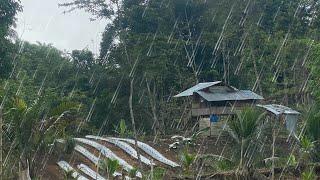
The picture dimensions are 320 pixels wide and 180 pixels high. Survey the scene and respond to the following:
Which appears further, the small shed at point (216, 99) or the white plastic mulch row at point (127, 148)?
the small shed at point (216, 99)

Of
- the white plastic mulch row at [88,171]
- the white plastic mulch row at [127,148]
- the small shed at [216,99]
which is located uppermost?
the small shed at [216,99]

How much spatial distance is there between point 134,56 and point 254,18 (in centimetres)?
799

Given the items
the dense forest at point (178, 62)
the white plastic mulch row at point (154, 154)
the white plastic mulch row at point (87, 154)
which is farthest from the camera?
the dense forest at point (178, 62)

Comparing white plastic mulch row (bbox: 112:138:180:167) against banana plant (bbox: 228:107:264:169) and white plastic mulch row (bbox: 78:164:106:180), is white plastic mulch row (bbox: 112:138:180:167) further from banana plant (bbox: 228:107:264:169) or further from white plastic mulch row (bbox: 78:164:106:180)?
banana plant (bbox: 228:107:264:169)

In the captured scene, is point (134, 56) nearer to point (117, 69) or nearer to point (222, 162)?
point (117, 69)

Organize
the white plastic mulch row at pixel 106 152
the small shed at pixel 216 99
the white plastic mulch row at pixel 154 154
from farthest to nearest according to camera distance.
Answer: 1. the small shed at pixel 216 99
2. the white plastic mulch row at pixel 154 154
3. the white plastic mulch row at pixel 106 152

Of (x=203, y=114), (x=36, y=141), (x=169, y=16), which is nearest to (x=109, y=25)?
(x=169, y=16)

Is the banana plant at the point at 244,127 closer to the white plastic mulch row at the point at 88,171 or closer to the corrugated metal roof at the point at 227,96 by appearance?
the white plastic mulch row at the point at 88,171

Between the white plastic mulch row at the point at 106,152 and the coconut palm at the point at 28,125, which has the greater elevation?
the coconut palm at the point at 28,125

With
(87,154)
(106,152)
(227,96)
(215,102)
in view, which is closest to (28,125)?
(87,154)

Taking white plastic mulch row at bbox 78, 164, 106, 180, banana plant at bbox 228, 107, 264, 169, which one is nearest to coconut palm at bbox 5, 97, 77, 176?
white plastic mulch row at bbox 78, 164, 106, 180

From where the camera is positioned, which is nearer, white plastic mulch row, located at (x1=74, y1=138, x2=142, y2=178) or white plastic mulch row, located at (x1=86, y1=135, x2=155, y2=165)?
white plastic mulch row, located at (x1=74, y1=138, x2=142, y2=178)

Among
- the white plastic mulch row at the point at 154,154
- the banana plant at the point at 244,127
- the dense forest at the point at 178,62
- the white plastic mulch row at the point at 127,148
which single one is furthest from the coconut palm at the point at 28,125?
the dense forest at the point at 178,62

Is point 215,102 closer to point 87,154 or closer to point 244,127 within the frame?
point 87,154
